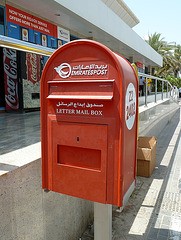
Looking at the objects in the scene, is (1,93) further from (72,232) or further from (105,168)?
(105,168)

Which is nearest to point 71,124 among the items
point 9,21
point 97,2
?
point 9,21

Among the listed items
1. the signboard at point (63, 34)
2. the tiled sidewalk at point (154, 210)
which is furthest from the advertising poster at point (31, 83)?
the tiled sidewalk at point (154, 210)

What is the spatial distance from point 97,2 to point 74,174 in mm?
9339

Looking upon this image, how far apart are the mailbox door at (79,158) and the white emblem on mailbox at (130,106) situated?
0.77 ft

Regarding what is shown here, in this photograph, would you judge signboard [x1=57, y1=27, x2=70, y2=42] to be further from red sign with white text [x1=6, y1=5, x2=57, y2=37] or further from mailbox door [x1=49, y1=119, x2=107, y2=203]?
mailbox door [x1=49, y1=119, x2=107, y2=203]

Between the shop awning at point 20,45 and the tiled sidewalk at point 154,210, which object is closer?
the shop awning at point 20,45

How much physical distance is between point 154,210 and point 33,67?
259 inches

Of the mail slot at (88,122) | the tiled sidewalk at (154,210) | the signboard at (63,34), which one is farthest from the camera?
the signboard at (63,34)

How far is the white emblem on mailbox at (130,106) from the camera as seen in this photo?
176cm

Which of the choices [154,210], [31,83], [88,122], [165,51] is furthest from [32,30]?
[165,51]

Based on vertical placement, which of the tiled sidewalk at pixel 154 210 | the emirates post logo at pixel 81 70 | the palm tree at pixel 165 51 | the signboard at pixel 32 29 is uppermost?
the palm tree at pixel 165 51

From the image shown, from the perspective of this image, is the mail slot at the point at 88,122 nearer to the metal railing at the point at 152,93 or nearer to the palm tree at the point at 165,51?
the metal railing at the point at 152,93

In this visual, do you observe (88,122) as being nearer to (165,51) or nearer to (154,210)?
(154,210)

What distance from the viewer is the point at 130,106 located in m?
1.87
